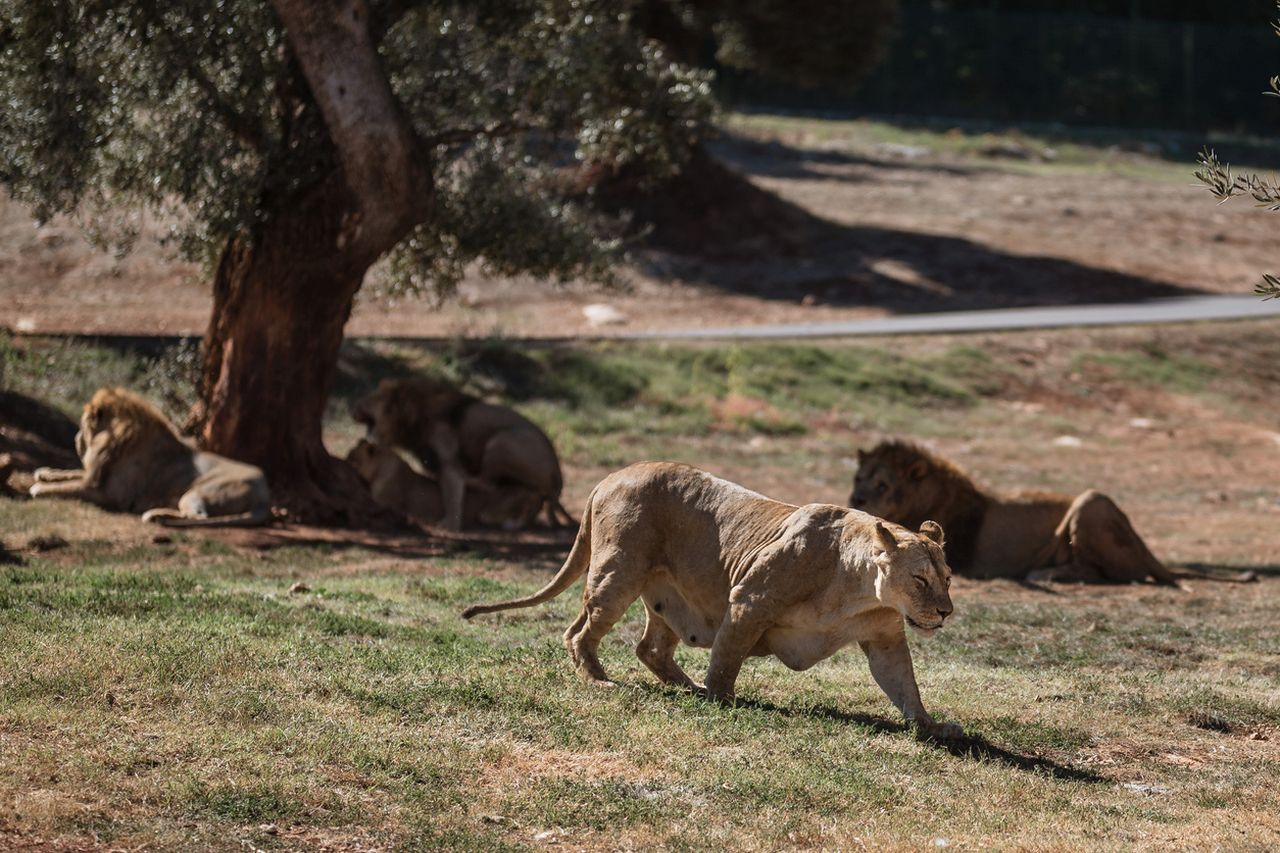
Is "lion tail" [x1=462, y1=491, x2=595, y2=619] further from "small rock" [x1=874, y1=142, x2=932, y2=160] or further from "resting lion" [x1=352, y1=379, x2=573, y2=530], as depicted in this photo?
"small rock" [x1=874, y1=142, x2=932, y2=160]

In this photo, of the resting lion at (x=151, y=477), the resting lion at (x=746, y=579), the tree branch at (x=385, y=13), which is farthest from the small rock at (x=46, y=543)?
the resting lion at (x=746, y=579)

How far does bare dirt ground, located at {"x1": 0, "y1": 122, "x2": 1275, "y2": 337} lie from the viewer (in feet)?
95.0

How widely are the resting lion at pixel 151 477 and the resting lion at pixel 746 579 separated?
7.09 metres

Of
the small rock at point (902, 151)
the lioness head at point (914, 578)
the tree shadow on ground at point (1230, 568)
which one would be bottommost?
the tree shadow on ground at point (1230, 568)

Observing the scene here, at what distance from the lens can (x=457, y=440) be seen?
17.9 meters

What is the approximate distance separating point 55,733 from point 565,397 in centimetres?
1727

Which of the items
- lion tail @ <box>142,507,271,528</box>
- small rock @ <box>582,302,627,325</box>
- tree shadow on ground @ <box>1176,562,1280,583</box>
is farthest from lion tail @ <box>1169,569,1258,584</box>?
small rock @ <box>582,302,627,325</box>

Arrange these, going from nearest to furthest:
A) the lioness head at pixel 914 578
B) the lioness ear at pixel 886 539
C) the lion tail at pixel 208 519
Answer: the lioness head at pixel 914 578, the lioness ear at pixel 886 539, the lion tail at pixel 208 519

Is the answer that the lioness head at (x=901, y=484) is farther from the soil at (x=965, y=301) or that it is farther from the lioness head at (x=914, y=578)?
the lioness head at (x=914, y=578)

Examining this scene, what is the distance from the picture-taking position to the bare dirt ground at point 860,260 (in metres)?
29.0

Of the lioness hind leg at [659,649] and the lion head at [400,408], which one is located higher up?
the lion head at [400,408]

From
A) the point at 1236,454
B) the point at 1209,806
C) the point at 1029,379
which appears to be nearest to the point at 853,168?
the point at 1029,379

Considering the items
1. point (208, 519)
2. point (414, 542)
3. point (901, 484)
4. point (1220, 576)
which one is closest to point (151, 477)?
point (208, 519)

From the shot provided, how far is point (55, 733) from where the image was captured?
7.36 m
